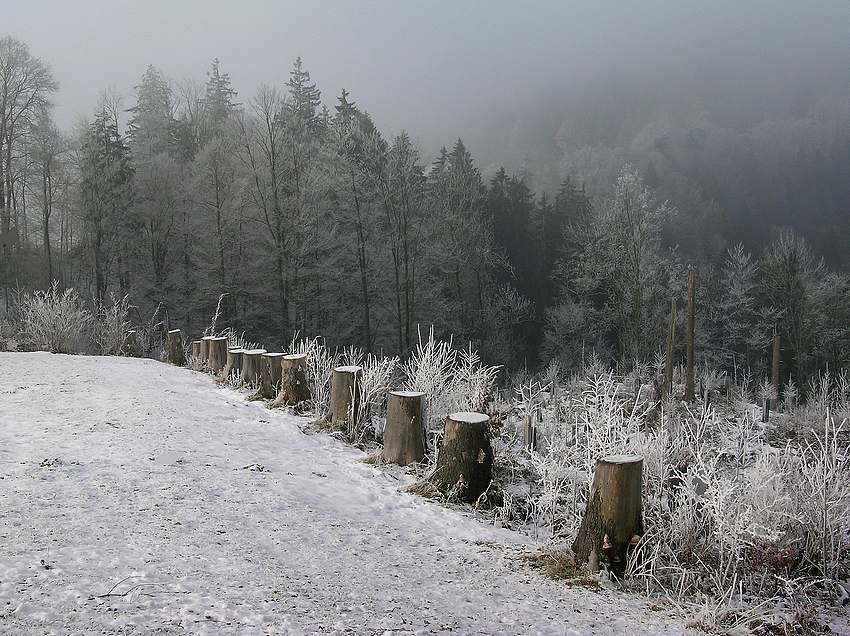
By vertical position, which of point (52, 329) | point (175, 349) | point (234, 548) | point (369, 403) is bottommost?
point (234, 548)

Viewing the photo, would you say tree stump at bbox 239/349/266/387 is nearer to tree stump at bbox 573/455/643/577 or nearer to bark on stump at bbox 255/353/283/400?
bark on stump at bbox 255/353/283/400

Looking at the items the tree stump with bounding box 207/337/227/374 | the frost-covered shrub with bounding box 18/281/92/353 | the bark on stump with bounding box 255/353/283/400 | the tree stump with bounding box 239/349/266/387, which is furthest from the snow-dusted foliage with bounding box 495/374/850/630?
the frost-covered shrub with bounding box 18/281/92/353

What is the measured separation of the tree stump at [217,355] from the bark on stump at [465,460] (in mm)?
5897

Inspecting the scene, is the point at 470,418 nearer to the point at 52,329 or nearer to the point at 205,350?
the point at 205,350

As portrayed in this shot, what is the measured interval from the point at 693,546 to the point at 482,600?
145cm

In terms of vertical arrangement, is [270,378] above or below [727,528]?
above

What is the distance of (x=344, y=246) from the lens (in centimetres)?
2302

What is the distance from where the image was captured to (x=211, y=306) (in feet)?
72.3

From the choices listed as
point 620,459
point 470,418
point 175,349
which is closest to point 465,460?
point 470,418

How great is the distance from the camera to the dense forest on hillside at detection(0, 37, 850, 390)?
21.9 metres

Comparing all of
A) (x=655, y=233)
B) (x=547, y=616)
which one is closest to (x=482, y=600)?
(x=547, y=616)

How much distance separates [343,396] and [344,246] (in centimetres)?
1773

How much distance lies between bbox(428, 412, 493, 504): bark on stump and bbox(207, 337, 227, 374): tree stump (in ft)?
19.3

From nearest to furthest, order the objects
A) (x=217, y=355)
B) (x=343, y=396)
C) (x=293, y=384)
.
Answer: (x=343, y=396), (x=293, y=384), (x=217, y=355)
